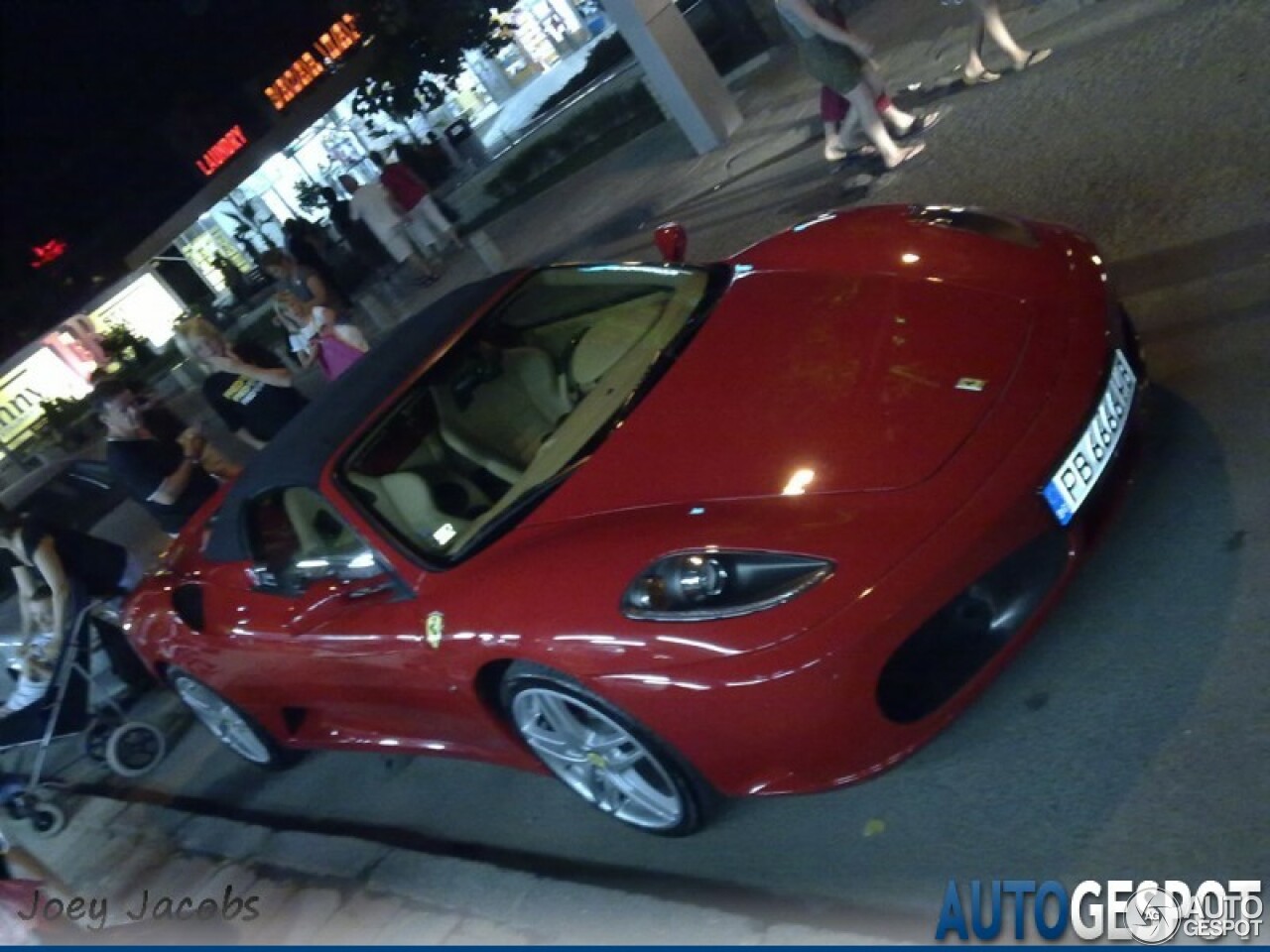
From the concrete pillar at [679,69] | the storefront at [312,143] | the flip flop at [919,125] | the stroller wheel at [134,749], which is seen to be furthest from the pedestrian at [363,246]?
the stroller wheel at [134,749]

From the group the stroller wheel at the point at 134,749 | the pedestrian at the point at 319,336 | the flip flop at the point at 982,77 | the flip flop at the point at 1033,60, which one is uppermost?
the pedestrian at the point at 319,336

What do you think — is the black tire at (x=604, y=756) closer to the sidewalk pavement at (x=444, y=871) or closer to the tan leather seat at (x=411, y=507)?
the sidewalk pavement at (x=444, y=871)

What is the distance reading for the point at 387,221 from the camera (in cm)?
1327

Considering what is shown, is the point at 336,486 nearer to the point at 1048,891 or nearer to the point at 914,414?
the point at 914,414

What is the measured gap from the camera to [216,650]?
14.3 ft

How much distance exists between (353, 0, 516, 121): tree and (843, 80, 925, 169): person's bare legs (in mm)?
18083

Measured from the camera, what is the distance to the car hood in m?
2.94

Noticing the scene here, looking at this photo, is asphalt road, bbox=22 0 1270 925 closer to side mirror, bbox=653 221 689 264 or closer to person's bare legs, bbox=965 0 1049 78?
person's bare legs, bbox=965 0 1049 78

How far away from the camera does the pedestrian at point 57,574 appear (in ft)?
17.9

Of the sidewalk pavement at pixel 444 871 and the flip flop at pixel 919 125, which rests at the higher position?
the sidewalk pavement at pixel 444 871

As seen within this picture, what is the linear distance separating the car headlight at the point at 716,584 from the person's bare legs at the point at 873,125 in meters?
5.25

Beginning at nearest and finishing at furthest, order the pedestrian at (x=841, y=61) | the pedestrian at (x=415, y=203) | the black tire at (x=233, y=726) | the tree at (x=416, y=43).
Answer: the black tire at (x=233, y=726) < the pedestrian at (x=841, y=61) < the pedestrian at (x=415, y=203) < the tree at (x=416, y=43)

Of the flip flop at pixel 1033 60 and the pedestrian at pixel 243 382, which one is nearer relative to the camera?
the pedestrian at pixel 243 382

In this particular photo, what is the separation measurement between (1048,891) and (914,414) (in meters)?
1.26
